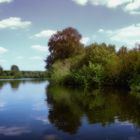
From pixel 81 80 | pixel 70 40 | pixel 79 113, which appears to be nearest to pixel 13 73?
pixel 70 40

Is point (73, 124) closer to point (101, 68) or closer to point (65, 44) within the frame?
point (101, 68)

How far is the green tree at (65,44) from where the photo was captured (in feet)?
204

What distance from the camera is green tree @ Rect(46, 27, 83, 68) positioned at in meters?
62.2

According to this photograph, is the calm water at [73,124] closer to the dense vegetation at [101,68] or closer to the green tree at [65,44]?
the dense vegetation at [101,68]

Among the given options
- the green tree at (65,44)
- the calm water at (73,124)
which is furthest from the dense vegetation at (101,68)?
the calm water at (73,124)

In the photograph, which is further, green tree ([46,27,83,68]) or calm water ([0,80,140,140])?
green tree ([46,27,83,68])

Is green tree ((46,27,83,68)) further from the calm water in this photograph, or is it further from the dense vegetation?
the calm water

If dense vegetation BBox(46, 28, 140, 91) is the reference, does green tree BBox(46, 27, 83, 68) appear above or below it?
above

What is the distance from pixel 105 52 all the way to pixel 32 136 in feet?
116

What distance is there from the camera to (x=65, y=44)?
62.3 m

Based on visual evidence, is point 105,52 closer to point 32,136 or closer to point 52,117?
point 52,117

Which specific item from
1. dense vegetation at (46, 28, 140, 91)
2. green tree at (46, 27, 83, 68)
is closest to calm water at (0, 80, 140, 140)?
dense vegetation at (46, 28, 140, 91)

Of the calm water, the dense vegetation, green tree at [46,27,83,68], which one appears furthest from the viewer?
green tree at [46,27,83,68]

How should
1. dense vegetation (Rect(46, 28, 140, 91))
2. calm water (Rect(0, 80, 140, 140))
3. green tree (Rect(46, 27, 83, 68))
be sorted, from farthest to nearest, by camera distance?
green tree (Rect(46, 27, 83, 68)) → dense vegetation (Rect(46, 28, 140, 91)) → calm water (Rect(0, 80, 140, 140))
